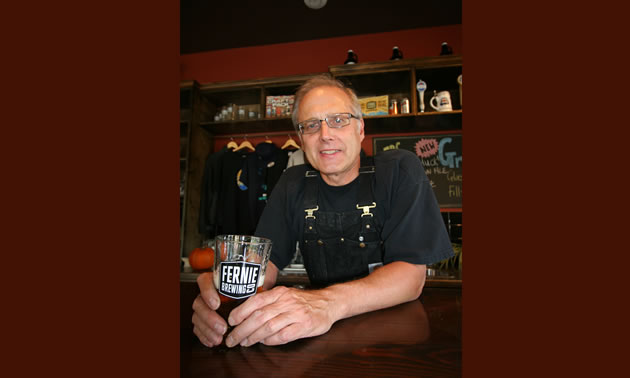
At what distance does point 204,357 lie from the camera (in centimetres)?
61

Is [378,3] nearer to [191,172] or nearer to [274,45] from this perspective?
[274,45]

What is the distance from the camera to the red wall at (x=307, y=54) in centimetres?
355

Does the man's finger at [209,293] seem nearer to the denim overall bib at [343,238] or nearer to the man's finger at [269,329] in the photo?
the man's finger at [269,329]

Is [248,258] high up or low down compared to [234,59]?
down

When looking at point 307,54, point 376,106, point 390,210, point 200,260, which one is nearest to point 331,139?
point 390,210

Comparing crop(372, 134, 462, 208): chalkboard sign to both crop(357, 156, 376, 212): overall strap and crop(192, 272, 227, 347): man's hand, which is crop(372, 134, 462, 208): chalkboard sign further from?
crop(192, 272, 227, 347): man's hand

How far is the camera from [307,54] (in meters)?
3.83

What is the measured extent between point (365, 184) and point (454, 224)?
2253mm

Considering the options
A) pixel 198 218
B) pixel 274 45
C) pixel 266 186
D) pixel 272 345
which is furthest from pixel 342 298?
pixel 274 45

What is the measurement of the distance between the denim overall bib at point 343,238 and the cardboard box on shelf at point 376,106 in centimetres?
180

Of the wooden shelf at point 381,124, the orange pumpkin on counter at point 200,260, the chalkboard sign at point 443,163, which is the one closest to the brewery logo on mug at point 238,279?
the orange pumpkin on counter at point 200,260

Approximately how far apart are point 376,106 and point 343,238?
82.4 inches

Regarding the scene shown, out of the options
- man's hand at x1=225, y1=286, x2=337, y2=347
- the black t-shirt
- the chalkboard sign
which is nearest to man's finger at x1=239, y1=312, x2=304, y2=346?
man's hand at x1=225, y1=286, x2=337, y2=347

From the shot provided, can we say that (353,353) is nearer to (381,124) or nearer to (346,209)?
(346,209)
